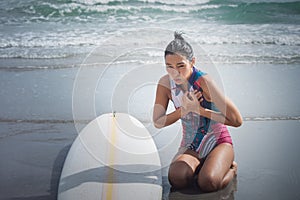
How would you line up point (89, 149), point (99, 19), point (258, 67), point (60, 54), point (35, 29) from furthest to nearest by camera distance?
point (99, 19), point (35, 29), point (60, 54), point (258, 67), point (89, 149)

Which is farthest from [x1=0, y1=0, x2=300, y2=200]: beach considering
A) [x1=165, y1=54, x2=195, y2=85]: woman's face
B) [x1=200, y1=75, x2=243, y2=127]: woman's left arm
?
[x1=165, y1=54, x2=195, y2=85]: woman's face

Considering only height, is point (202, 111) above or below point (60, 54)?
above

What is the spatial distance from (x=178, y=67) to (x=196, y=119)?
1.77ft

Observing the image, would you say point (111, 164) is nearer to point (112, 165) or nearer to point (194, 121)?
point (112, 165)

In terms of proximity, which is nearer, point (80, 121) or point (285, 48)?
point (80, 121)

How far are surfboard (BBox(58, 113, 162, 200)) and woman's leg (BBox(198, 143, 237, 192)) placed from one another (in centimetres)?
40

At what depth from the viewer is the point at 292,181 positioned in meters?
4.00

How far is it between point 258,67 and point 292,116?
8.41ft

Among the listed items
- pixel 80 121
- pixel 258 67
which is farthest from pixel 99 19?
pixel 80 121

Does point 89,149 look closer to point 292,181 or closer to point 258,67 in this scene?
point 292,181

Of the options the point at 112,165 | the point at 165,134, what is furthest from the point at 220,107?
the point at 165,134

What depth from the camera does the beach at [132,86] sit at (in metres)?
4.23

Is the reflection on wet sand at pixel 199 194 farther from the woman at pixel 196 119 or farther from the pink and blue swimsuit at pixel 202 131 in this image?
the pink and blue swimsuit at pixel 202 131

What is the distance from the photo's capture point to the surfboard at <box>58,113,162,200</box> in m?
3.31
